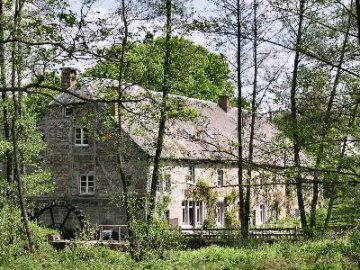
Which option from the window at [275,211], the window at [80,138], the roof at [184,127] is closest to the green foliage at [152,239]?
the roof at [184,127]

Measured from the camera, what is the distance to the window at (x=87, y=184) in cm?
3475

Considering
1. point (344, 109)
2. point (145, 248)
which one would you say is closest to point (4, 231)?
point (145, 248)

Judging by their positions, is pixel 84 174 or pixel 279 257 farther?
pixel 84 174

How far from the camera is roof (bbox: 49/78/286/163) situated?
932 cm

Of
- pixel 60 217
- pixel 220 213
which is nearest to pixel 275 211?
pixel 220 213

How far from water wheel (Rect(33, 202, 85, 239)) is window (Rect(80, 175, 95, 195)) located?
4.62 feet

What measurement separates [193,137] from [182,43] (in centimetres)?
1137

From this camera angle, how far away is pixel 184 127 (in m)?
36.7

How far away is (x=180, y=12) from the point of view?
20.4 meters

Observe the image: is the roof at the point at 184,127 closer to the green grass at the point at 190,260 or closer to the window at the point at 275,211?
the green grass at the point at 190,260

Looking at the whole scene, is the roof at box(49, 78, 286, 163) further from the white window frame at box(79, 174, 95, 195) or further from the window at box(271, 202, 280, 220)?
the window at box(271, 202, 280, 220)

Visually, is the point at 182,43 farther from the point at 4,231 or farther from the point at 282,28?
the point at 4,231

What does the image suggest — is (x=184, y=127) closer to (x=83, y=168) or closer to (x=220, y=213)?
(x=220, y=213)

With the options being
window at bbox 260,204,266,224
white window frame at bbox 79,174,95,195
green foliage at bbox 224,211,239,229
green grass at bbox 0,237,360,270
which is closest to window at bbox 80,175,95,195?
white window frame at bbox 79,174,95,195
